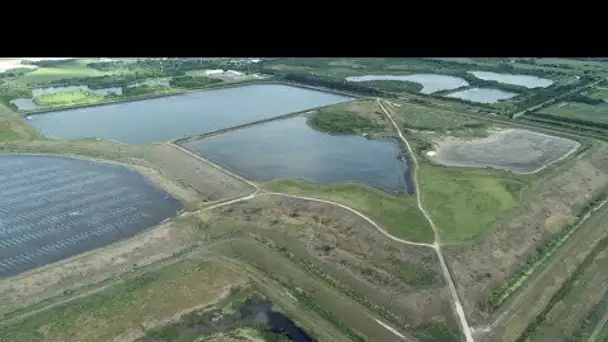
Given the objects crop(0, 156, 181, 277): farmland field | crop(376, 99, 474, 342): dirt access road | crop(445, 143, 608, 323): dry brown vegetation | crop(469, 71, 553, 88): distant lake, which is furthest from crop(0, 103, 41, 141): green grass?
crop(469, 71, 553, 88): distant lake

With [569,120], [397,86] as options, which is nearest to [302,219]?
[569,120]

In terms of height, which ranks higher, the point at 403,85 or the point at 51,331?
the point at 403,85

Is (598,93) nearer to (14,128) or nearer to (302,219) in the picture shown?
(302,219)

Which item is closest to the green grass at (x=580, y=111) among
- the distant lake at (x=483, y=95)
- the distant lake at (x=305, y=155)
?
the distant lake at (x=483, y=95)

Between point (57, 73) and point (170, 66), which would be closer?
point (57, 73)

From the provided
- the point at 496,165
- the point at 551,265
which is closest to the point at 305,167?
the point at 496,165

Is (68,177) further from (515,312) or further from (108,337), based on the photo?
(515,312)

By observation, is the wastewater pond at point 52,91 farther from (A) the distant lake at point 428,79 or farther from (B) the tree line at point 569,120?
(B) the tree line at point 569,120
